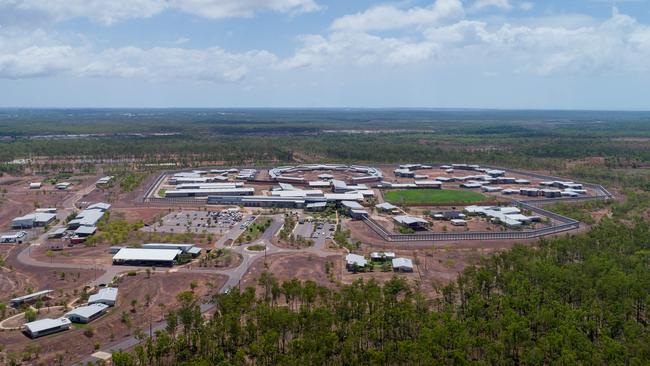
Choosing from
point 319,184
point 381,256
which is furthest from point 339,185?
point 381,256

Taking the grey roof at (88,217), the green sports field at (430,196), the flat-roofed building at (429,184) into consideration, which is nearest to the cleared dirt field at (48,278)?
the grey roof at (88,217)

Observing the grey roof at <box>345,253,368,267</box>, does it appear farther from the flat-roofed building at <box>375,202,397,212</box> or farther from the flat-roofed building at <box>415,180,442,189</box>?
the flat-roofed building at <box>415,180,442,189</box>

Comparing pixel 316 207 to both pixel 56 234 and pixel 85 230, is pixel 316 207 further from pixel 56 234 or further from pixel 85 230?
pixel 56 234

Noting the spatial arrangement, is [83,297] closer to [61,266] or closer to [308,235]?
[61,266]

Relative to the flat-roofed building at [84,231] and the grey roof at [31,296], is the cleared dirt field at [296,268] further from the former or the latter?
Answer: the flat-roofed building at [84,231]

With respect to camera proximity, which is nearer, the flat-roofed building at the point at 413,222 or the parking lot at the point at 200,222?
the parking lot at the point at 200,222

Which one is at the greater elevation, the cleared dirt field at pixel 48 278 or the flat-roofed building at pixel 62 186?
the flat-roofed building at pixel 62 186

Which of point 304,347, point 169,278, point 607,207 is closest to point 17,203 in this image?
point 169,278

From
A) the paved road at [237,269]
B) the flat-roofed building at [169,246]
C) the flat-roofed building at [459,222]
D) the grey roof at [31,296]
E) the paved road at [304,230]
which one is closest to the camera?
the paved road at [237,269]
